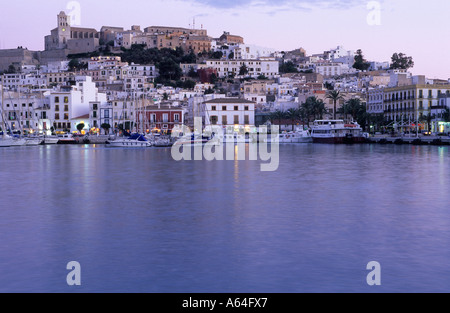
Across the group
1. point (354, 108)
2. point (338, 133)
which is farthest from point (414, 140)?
point (354, 108)

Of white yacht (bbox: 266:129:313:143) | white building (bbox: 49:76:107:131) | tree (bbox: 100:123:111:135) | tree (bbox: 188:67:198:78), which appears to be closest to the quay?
white yacht (bbox: 266:129:313:143)

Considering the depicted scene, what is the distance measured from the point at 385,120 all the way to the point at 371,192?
65544 mm

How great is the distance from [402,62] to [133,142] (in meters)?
113

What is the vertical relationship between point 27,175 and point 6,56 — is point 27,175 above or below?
below

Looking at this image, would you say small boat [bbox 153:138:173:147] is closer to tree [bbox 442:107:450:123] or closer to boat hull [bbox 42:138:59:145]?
boat hull [bbox 42:138:59:145]

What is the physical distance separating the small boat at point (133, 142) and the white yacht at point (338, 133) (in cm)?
2491

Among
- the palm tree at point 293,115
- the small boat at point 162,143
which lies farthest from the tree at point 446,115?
the small boat at point 162,143

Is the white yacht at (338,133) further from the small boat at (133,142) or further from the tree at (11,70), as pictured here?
the tree at (11,70)

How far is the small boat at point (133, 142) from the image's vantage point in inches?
2884

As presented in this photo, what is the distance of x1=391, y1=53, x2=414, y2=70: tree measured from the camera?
166 meters

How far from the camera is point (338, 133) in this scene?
8175cm

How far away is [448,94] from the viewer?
80.2m
